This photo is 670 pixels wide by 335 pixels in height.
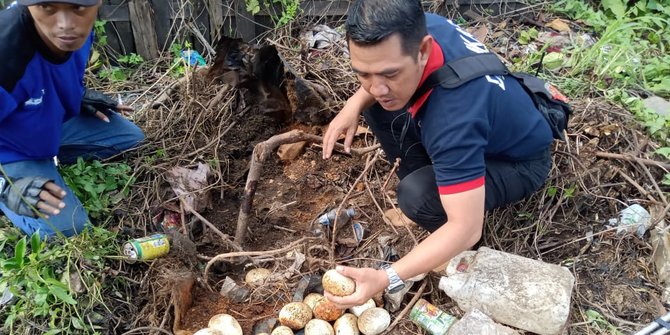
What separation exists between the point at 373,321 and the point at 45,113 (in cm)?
185

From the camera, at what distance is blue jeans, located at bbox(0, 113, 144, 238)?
2672 mm

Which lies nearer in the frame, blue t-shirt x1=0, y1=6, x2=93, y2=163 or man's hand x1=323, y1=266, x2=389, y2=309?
man's hand x1=323, y1=266, x2=389, y2=309

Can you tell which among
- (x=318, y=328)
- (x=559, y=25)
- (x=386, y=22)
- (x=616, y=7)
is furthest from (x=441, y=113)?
(x=616, y=7)

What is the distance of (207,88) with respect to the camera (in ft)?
11.9

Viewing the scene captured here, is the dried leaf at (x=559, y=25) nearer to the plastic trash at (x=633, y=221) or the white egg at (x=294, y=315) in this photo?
the plastic trash at (x=633, y=221)

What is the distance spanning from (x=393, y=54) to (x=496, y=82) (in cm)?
48

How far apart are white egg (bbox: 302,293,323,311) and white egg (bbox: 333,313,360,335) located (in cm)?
13

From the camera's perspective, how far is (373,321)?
2.37m

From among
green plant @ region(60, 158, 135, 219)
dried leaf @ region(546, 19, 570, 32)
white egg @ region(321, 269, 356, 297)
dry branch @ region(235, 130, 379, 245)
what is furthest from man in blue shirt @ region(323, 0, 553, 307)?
dried leaf @ region(546, 19, 570, 32)

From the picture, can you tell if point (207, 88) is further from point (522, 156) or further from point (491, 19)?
point (491, 19)

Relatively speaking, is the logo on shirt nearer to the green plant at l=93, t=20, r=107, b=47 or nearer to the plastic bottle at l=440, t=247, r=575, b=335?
the green plant at l=93, t=20, r=107, b=47

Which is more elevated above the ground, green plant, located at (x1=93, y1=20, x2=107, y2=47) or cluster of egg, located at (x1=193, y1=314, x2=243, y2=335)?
green plant, located at (x1=93, y1=20, x2=107, y2=47)

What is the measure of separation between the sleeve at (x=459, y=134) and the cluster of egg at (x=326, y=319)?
682 mm

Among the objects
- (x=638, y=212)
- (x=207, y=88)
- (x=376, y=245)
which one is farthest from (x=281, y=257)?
(x=638, y=212)
